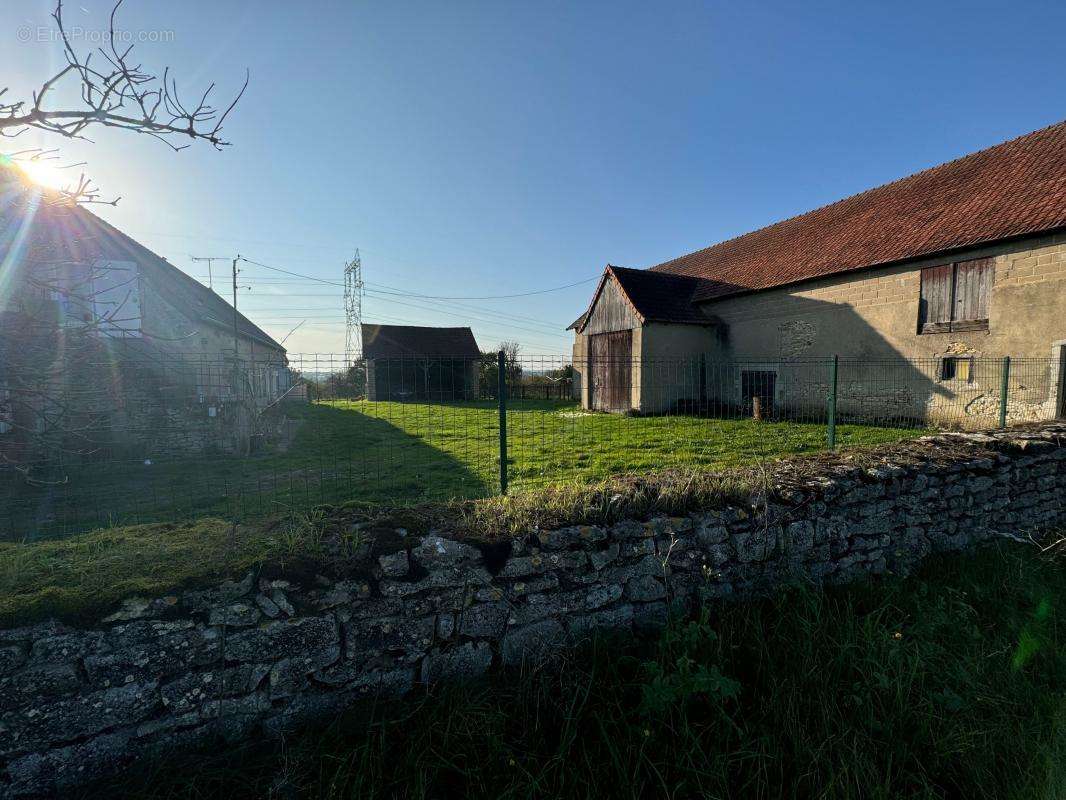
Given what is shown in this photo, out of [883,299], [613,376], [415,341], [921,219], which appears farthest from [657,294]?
[415,341]

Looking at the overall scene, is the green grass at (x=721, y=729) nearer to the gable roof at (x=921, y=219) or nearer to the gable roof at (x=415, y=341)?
the gable roof at (x=921, y=219)

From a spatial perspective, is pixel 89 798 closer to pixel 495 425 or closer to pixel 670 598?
pixel 670 598

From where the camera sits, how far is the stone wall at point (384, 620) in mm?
1762

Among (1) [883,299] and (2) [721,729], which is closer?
(2) [721,729]

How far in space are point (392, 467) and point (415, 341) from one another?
2466 centimetres

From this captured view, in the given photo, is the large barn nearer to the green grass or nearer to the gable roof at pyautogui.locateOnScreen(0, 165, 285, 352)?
the green grass

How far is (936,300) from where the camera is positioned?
421 inches

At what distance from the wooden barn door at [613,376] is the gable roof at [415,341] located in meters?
15.1

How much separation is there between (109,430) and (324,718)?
9.73m

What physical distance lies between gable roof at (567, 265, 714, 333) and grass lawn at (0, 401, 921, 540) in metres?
4.40

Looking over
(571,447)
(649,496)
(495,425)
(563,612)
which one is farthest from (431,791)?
(495,425)

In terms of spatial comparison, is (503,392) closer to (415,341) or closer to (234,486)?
(234,486)

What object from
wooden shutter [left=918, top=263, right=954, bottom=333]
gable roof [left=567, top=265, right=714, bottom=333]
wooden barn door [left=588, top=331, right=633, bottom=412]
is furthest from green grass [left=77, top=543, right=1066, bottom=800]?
gable roof [left=567, top=265, right=714, bottom=333]

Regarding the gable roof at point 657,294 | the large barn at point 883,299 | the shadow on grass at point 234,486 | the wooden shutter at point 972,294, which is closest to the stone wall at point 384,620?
the shadow on grass at point 234,486
